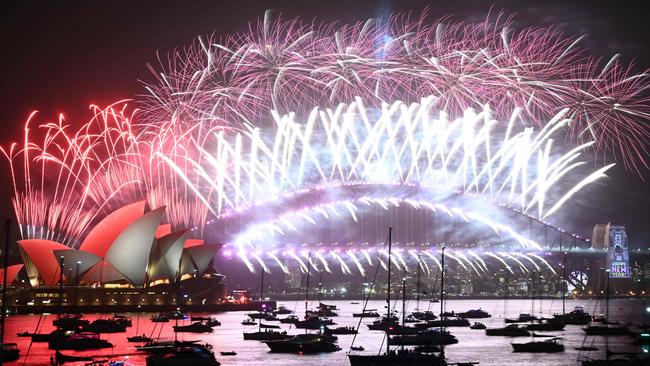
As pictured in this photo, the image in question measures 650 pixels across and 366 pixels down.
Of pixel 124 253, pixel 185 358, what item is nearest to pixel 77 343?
pixel 185 358

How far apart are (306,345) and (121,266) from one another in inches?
1847

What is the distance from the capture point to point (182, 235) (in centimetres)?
11181

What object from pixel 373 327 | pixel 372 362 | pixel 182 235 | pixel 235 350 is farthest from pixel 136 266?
pixel 372 362

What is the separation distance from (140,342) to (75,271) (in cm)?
4849

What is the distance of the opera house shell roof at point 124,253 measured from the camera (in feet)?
357

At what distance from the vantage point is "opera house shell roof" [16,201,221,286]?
4289 inches

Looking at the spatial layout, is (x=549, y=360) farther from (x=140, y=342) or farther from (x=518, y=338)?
(x=140, y=342)

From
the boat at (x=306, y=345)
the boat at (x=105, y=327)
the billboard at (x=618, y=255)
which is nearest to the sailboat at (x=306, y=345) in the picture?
the boat at (x=306, y=345)

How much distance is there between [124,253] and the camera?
11138cm

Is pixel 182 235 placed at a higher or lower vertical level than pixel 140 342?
higher

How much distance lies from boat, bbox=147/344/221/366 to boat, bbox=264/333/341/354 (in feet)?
49.1

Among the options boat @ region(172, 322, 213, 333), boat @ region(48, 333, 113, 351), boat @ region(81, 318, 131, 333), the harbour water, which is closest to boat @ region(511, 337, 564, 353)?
the harbour water

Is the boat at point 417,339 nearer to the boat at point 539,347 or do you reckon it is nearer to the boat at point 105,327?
the boat at point 539,347

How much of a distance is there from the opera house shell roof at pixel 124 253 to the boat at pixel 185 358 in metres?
47.2
